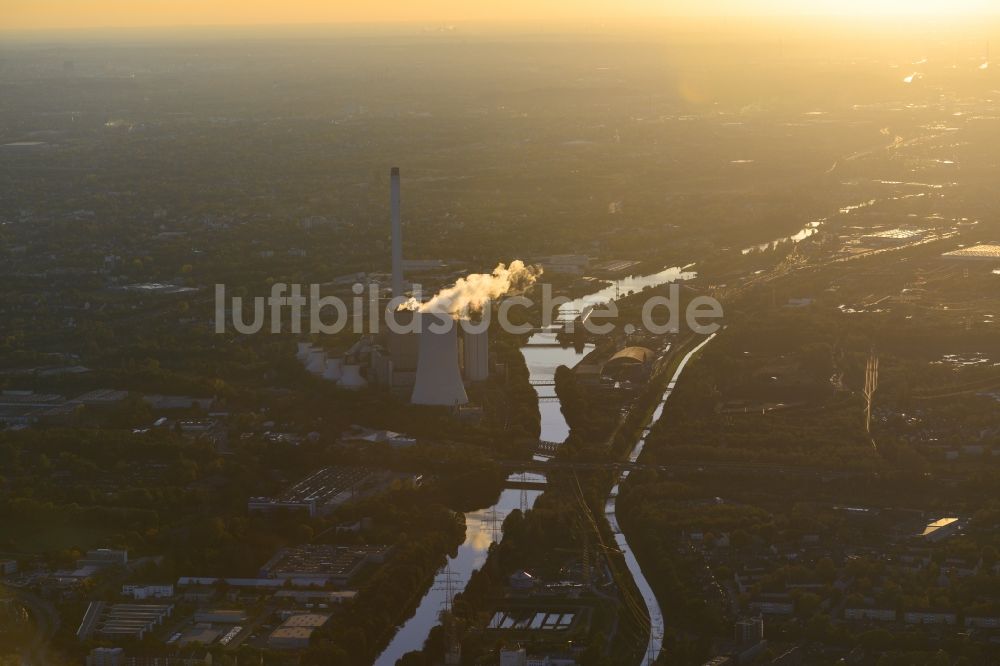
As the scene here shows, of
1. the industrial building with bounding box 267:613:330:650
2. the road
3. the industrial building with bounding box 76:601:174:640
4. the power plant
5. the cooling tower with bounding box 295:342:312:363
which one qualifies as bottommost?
the road

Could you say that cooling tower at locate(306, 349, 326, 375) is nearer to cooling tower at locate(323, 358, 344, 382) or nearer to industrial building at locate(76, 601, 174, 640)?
cooling tower at locate(323, 358, 344, 382)

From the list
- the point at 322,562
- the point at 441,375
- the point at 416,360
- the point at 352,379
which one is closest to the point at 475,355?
the point at 416,360

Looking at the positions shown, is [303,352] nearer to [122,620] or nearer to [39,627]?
[122,620]

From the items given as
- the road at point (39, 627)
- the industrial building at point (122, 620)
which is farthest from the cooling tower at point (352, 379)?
the industrial building at point (122, 620)

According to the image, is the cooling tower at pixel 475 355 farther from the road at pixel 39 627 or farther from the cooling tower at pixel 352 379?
the road at pixel 39 627

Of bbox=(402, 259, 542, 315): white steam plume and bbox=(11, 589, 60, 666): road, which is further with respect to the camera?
bbox=(402, 259, 542, 315): white steam plume

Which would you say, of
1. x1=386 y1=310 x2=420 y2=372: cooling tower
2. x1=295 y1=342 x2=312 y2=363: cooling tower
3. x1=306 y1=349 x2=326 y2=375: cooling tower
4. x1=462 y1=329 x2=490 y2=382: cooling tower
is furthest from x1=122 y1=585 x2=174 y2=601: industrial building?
x1=295 y1=342 x2=312 y2=363: cooling tower

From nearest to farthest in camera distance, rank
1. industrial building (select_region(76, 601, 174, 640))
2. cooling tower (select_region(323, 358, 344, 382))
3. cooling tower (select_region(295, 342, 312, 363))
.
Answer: industrial building (select_region(76, 601, 174, 640)), cooling tower (select_region(323, 358, 344, 382)), cooling tower (select_region(295, 342, 312, 363))
